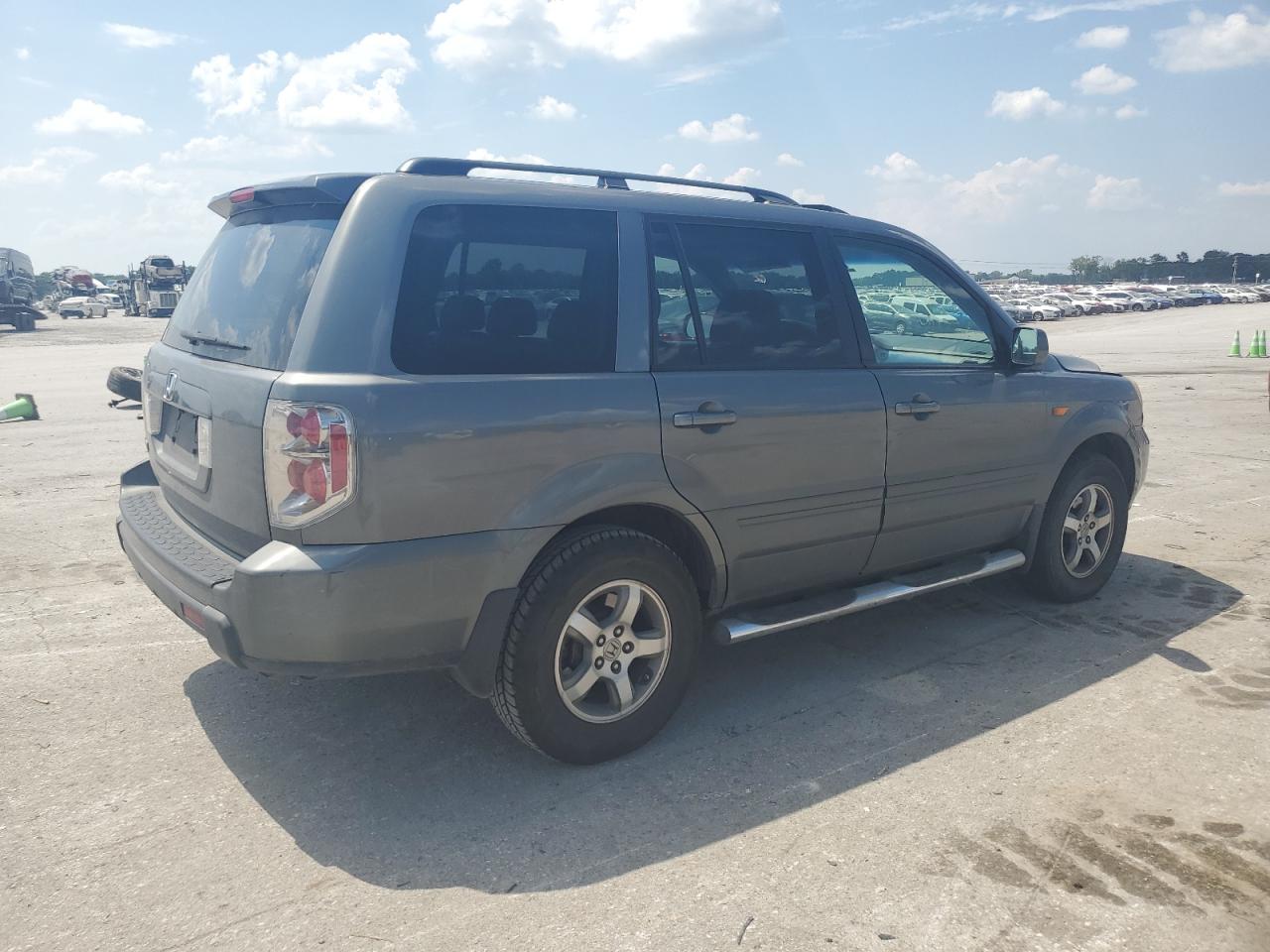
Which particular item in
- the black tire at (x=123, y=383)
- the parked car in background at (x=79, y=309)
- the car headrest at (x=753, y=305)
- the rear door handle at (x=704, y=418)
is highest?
the parked car in background at (x=79, y=309)

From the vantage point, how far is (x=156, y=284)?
54.6 meters

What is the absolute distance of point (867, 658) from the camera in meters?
4.61

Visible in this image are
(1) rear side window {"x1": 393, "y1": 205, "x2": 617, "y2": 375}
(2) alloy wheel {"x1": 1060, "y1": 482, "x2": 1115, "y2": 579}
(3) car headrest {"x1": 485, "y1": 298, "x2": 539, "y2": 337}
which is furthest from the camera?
(2) alloy wheel {"x1": 1060, "y1": 482, "x2": 1115, "y2": 579}

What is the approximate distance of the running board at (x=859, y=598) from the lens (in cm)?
387

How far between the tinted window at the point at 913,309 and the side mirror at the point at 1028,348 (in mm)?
116

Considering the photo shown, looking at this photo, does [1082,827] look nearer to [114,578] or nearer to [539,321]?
[539,321]

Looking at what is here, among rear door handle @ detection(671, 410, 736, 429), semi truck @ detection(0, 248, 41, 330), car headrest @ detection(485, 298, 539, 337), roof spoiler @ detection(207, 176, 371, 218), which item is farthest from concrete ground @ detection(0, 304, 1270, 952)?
semi truck @ detection(0, 248, 41, 330)

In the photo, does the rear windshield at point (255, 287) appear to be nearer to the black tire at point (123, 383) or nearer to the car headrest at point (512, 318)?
the car headrest at point (512, 318)

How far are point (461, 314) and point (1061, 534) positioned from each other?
3443 millimetres

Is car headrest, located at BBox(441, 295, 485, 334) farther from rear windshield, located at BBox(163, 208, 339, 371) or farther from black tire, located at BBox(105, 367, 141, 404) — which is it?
black tire, located at BBox(105, 367, 141, 404)

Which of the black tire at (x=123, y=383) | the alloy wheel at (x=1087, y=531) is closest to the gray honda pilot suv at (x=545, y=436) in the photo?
the alloy wheel at (x=1087, y=531)

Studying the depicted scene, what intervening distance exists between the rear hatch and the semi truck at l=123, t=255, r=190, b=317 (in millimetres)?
54107

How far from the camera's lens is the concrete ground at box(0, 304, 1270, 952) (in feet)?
8.87

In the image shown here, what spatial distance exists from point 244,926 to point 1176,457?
9.81 m
